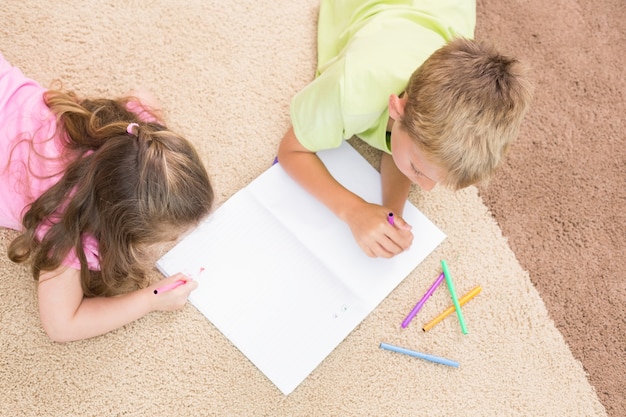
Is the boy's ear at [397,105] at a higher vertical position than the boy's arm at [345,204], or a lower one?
higher

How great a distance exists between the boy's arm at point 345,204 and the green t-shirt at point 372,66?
3cm

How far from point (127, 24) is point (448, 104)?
63cm

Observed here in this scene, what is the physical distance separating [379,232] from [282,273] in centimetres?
17

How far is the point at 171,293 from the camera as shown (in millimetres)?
831

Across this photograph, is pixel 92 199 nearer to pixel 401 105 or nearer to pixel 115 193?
pixel 115 193

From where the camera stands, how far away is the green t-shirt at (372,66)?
0.79m

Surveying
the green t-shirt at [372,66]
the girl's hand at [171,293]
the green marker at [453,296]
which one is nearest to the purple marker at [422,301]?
the green marker at [453,296]

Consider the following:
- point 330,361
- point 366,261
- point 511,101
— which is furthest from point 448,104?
point 330,361

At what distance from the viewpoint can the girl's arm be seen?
0.79 meters

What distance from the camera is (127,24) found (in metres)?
1.01

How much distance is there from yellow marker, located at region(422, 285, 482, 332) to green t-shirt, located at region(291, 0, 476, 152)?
277mm

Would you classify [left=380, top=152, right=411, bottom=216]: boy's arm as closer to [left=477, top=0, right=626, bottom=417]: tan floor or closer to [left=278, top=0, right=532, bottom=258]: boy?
[left=278, top=0, right=532, bottom=258]: boy

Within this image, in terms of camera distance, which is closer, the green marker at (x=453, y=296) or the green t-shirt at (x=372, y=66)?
the green t-shirt at (x=372, y=66)

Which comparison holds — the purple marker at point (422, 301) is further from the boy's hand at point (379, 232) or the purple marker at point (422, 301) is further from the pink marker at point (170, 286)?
the pink marker at point (170, 286)
